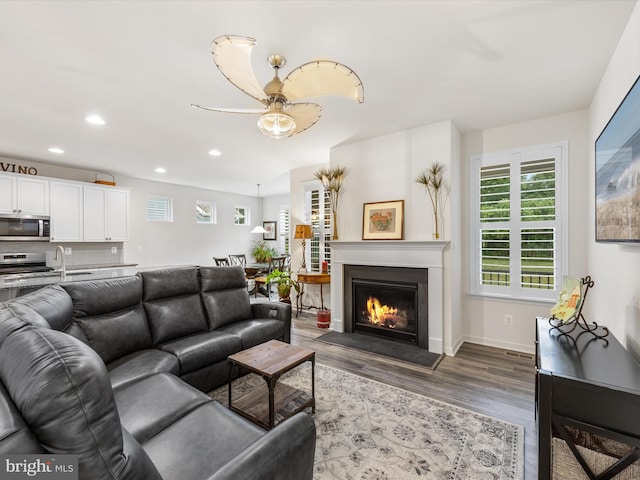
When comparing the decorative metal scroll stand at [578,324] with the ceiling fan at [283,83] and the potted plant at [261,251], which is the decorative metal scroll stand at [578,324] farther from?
the potted plant at [261,251]

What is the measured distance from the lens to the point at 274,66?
7.38 ft

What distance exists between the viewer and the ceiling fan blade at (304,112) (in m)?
2.20

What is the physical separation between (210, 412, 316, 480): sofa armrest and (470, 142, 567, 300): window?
10.7ft

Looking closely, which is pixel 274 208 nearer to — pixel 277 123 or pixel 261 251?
pixel 261 251

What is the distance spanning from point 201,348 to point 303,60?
96.9 inches

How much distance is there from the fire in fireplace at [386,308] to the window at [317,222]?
51.2 inches

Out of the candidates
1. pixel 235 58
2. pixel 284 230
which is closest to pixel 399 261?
pixel 235 58

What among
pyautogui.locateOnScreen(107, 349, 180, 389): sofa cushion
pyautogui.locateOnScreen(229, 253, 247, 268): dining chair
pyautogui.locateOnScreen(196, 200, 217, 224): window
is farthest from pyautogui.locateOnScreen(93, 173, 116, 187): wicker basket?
pyautogui.locateOnScreen(107, 349, 180, 389): sofa cushion

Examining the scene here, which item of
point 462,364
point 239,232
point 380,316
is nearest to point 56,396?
point 462,364

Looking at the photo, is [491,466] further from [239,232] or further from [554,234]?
[239,232]

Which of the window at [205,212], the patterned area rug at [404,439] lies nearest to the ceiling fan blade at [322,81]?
the patterned area rug at [404,439]

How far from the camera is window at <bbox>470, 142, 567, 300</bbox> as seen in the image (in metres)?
3.28

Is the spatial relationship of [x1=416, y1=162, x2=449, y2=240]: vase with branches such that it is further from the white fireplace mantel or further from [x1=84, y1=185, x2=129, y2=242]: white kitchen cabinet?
[x1=84, y1=185, x2=129, y2=242]: white kitchen cabinet

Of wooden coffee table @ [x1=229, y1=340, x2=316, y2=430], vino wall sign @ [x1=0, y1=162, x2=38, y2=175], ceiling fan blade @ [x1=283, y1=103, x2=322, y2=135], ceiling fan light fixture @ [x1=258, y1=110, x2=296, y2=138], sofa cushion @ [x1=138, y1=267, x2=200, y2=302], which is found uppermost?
vino wall sign @ [x1=0, y1=162, x2=38, y2=175]
